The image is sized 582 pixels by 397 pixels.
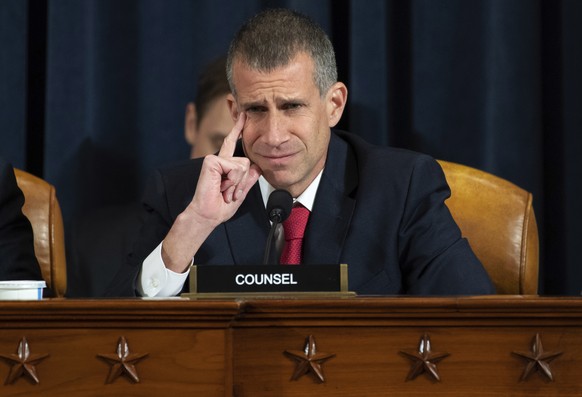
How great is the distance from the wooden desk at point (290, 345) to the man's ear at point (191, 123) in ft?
5.08

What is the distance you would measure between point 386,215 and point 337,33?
3.36 feet

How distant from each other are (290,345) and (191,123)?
1599mm

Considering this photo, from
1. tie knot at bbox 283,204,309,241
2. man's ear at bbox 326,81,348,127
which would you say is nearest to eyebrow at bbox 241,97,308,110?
man's ear at bbox 326,81,348,127

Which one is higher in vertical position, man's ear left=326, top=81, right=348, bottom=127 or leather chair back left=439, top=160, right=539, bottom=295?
man's ear left=326, top=81, right=348, bottom=127

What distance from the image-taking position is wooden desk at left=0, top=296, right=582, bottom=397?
1.16 meters

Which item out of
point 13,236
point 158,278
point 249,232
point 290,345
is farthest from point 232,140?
point 290,345

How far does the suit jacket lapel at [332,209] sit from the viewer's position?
6.14 ft

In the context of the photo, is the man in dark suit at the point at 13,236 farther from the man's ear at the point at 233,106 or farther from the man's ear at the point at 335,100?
the man's ear at the point at 335,100

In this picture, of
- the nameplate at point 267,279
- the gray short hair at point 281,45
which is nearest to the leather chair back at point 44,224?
the gray short hair at point 281,45

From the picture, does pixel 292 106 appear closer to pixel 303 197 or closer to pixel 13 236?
pixel 303 197

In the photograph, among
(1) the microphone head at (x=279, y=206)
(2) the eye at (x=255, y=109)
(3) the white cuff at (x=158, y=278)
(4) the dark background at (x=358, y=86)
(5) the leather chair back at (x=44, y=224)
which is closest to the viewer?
(1) the microphone head at (x=279, y=206)

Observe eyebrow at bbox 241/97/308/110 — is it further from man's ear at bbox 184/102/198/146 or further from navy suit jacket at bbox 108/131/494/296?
man's ear at bbox 184/102/198/146

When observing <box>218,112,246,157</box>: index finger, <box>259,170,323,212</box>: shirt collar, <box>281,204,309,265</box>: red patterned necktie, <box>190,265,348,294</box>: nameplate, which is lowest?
<box>190,265,348,294</box>: nameplate

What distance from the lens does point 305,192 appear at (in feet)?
6.51
